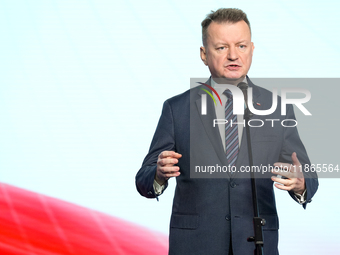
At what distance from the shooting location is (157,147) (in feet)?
6.37

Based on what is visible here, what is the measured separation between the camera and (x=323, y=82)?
3029 millimetres

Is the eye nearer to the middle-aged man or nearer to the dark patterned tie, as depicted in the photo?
the middle-aged man

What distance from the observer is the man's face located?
1934 mm

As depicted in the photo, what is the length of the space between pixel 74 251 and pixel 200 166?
1938mm

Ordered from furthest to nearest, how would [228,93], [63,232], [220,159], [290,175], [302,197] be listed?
[63,232] → [228,93] → [220,159] → [302,197] → [290,175]

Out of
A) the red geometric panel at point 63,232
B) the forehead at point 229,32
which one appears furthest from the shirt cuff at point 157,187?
the red geometric panel at point 63,232

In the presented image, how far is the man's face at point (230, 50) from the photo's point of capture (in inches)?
76.1

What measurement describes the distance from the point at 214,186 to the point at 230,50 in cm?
66

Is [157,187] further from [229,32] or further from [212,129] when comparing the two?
[229,32]

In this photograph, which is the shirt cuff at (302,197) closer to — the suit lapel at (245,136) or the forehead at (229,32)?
the suit lapel at (245,136)

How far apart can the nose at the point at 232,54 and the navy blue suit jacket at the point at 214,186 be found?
0.74ft

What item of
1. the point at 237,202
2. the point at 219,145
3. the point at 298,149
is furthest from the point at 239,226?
the point at 298,149

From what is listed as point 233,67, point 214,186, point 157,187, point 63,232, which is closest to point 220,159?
point 214,186

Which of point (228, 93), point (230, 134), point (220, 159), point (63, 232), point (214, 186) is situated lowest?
point (63, 232)
